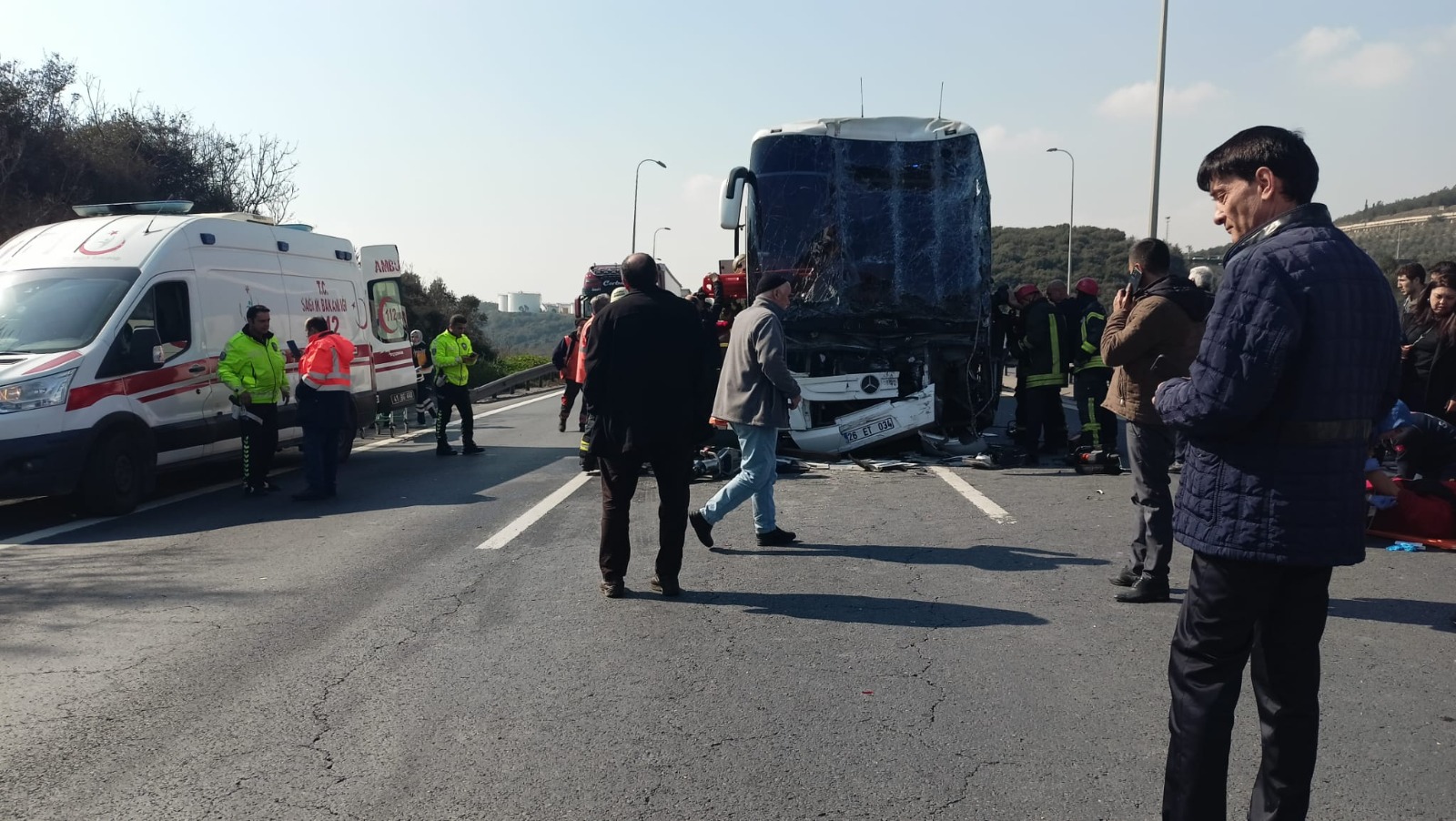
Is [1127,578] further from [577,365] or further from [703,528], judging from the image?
[577,365]

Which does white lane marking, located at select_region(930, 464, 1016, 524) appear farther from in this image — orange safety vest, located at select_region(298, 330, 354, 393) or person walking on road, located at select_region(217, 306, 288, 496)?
person walking on road, located at select_region(217, 306, 288, 496)

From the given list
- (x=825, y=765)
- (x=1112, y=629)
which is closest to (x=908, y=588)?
(x=1112, y=629)

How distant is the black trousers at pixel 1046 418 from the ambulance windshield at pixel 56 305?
8827 millimetres

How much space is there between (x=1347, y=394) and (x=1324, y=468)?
0.21m

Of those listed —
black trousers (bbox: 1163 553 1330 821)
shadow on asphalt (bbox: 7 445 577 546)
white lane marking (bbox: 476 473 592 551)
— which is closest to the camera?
black trousers (bbox: 1163 553 1330 821)

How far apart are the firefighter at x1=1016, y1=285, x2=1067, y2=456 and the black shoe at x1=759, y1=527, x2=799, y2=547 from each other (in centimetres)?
504

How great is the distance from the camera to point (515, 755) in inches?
164

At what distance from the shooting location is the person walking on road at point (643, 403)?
251 inches

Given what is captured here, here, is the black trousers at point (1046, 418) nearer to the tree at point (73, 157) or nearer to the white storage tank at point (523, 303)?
the tree at point (73, 157)

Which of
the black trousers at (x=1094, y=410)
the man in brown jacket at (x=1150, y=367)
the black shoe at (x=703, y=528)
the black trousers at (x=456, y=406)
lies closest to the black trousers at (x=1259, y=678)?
the man in brown jacket at (x=1150, y=367)

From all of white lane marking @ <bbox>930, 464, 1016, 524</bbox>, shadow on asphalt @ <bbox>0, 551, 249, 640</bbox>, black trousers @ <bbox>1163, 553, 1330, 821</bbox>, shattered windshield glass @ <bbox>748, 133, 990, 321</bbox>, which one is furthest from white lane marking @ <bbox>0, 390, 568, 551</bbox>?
black trousers @ <bbox>1163, 553, 1330, 821</bbox>

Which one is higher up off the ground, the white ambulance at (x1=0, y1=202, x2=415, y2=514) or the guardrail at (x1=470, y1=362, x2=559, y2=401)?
the white ambulance at (x1=0, y1=202, x2=415, y2=514)

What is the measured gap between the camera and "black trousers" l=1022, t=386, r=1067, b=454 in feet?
40.2

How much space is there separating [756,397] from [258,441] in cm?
585
